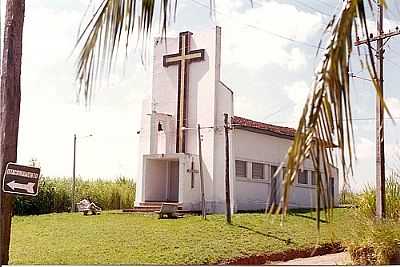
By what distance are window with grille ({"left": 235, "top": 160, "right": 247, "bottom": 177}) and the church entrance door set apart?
130 centimetres

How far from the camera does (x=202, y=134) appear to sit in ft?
35.8

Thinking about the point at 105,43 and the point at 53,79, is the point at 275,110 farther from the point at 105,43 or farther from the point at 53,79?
the point at 105,43

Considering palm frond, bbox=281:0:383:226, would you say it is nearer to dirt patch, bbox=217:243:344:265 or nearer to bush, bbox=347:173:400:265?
bush, bbox=347:173:400:265

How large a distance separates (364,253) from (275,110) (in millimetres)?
1738

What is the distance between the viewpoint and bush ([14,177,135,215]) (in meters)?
8.51

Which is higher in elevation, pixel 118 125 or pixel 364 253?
pixel 118 125

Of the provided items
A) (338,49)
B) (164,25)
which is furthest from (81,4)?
(338,49)

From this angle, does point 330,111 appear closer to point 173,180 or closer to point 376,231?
point 376,231

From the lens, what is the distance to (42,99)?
253 inches

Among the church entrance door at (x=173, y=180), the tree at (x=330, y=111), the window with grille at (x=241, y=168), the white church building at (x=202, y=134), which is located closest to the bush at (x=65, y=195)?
the white church building at (x=202, y=134)

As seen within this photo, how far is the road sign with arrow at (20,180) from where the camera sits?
167 inches

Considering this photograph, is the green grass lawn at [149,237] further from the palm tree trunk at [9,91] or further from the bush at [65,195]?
the palm tree trunk at [9,91]

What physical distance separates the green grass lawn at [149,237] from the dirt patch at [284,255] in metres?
0.10

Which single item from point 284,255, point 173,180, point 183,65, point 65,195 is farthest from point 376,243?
point 173,180
